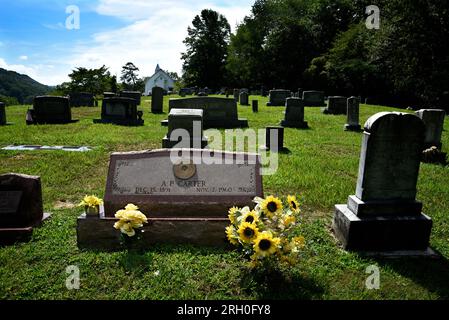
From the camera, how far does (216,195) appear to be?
198 inches

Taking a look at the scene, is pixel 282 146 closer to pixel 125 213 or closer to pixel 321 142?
pixel 321 142

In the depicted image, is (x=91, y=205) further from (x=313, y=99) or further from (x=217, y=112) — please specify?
(x=313, y=99)

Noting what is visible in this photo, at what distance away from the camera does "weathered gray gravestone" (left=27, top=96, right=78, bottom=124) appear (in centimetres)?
1564

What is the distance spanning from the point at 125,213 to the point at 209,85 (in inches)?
2076

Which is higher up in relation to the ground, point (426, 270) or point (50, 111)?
point (50, 111)

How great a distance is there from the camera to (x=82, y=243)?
4.67m

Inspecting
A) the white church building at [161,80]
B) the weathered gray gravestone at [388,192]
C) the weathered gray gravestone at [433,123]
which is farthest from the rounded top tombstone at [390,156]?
the white church building at [161,80]

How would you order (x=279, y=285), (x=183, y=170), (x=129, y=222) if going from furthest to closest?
(x=183, y=170) < (x=129, y=222) < (x=279, y=285)

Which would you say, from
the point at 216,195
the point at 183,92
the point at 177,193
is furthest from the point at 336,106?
the point at 183,92

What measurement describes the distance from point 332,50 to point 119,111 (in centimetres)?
2538

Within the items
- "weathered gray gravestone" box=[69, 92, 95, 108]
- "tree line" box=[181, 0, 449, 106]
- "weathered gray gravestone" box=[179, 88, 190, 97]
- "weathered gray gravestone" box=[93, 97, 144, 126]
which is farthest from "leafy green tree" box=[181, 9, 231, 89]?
"weathered gray gravestone" box=[93, 97, 144, 126]

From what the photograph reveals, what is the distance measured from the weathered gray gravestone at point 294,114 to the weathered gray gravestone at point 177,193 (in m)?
11.3

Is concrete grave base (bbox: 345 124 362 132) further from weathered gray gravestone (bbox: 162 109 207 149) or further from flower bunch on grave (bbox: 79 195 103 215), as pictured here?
flower bunch on grave (bbox: 79 195 103 215)
